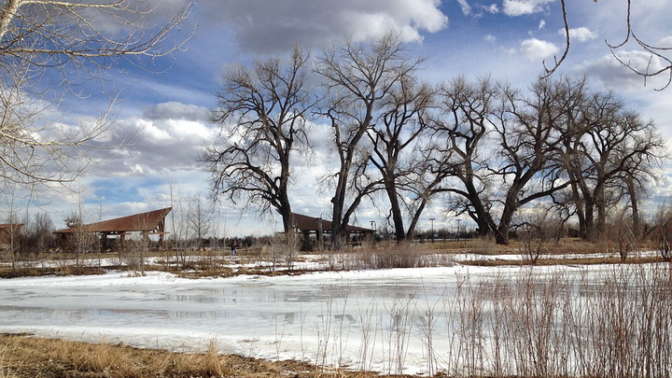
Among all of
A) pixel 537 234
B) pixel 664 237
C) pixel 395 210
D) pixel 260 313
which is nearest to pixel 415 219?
pixel 395 210

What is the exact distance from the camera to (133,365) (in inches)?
279

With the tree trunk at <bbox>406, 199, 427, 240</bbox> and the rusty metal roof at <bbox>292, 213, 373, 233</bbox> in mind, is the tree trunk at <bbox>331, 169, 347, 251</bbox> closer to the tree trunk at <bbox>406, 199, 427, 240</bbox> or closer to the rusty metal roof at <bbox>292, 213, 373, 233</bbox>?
the tree trunk at <bbox>406, 199, 427, 240</bbox>

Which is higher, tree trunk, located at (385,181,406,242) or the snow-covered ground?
tree trunk, located at (385,181,406,242)

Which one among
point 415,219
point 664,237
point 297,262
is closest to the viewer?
point 664,237

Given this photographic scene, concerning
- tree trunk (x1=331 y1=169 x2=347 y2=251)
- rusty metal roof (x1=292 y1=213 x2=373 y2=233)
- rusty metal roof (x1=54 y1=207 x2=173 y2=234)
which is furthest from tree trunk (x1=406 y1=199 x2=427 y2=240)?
rusty metal roof (x1=54 y1=207 x2=173 y2=234)

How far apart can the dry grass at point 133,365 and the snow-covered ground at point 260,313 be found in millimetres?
439

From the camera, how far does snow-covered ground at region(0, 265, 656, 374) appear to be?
8227mm

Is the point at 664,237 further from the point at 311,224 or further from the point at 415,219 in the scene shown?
the point at 311,224

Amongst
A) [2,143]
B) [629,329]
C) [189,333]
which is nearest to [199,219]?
[189,333]

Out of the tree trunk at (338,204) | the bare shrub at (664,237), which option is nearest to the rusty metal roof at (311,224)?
the tree trunk at (338,204)

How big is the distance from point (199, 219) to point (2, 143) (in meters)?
23.5

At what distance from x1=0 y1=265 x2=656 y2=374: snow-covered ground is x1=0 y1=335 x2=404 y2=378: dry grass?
439 millimetres

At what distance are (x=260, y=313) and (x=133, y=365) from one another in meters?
5.13

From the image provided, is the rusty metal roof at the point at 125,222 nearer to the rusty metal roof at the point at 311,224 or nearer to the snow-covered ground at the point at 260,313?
the rusty metal roof at the point at 311,224
